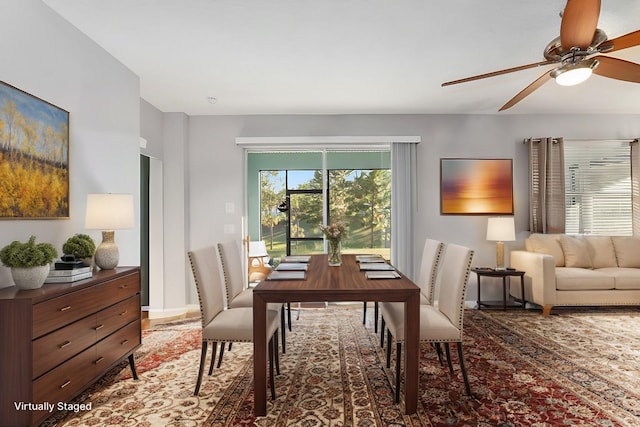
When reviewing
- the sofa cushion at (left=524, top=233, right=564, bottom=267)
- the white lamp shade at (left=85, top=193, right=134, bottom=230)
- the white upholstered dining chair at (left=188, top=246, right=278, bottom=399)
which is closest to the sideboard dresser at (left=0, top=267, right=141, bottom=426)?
the white lamp shade at (left=85, top=193, right=134, bottom=230)

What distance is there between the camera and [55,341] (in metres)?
1.89

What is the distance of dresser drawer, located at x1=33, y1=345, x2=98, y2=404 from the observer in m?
1.79

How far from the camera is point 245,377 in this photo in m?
2.74

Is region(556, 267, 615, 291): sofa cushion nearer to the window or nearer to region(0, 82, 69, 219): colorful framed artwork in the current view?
the window

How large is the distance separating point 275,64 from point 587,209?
4755mm

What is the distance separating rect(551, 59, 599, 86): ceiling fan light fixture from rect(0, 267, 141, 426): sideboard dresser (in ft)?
10.4

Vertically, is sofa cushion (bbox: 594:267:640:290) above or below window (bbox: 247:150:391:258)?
below

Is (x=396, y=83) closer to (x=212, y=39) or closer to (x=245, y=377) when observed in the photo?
(x=212, y=39)

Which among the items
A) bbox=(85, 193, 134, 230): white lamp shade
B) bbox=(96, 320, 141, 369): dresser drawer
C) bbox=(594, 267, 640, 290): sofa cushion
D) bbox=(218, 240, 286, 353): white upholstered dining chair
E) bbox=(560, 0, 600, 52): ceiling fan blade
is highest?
bbox=(560, 0, 600, 52): ceiling fan blade

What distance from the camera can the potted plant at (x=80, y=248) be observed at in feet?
7.73

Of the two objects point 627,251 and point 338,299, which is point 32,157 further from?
point 627,251

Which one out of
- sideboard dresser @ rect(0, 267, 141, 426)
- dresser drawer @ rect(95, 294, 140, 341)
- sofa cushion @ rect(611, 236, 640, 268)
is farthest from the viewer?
sofa cushion @ rect(611, 236, 640, 268)

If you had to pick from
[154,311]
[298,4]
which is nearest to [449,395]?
[298,4]

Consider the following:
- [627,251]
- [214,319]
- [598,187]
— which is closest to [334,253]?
[214,319]
